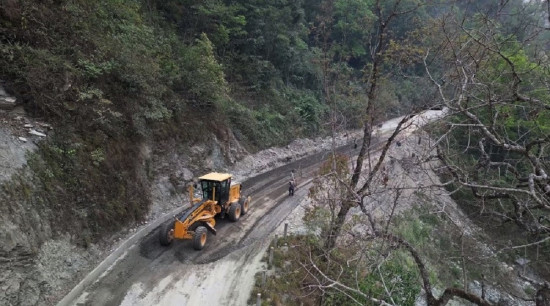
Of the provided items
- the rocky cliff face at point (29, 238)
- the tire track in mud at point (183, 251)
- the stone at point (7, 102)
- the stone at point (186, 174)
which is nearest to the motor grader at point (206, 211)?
the tire track in mud at point (183, 251)

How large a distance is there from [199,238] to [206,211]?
1.55 meters

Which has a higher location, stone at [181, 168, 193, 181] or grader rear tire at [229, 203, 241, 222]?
stone at [181, 168, 193, 181]

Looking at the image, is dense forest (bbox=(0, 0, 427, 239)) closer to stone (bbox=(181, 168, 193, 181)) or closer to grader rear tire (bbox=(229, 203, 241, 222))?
stone (bbox=(181, 168, 193, 181))

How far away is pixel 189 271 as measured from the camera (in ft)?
38.0

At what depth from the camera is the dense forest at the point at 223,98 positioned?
5.21 meters

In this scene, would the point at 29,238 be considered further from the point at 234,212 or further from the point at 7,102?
the point at 234,212

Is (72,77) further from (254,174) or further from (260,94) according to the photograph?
(260,94)

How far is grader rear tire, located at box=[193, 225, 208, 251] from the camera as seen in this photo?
492 inches

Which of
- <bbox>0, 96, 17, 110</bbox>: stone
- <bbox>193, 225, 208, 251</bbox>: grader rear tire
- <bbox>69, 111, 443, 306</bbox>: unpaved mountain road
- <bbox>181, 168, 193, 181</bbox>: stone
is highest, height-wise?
<bbox>0, 96, 17, 110</bbox>: stone

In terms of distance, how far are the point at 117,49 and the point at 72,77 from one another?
3.42 metres

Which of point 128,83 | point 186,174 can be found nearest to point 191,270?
point 186,174

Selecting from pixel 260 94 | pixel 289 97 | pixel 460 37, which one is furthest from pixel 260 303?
pixel 289 97

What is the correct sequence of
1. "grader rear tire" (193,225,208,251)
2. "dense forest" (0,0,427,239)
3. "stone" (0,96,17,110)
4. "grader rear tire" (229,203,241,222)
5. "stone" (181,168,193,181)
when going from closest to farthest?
"stone" (0,96,17,110) < "dense forest" (0,0,427,239) < "grader rear tire" (193,225,208,251) < "grader rear tire" (229,203,241,222) < "stone" (181,168,193,181)

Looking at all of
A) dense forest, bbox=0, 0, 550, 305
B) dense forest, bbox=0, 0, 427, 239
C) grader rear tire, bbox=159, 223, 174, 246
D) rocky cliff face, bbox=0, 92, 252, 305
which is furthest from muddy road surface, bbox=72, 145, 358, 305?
dense forest, bbox=0, 0, 427, 239
